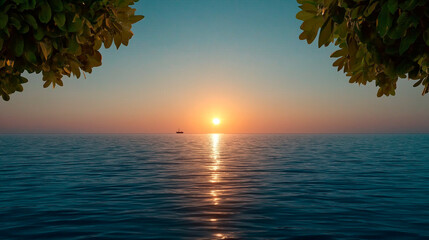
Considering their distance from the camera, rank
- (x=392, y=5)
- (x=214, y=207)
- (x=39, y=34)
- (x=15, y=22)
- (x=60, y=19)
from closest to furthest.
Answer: (x=392, y=5), (x=15, y=22), (x=60, y=19), (x=39, y=34), (x=214, y=207)

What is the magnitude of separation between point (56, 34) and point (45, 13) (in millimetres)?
316

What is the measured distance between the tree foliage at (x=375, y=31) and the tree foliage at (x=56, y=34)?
2.12 metres

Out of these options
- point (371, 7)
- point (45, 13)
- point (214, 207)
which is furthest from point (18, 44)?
point (214, 207)

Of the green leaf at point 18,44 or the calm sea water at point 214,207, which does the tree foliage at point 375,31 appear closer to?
the green leaf at point 18,44

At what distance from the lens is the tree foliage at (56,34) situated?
149 inches

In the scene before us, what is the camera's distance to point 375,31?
4.07m

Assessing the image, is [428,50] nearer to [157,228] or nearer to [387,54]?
[387,54]

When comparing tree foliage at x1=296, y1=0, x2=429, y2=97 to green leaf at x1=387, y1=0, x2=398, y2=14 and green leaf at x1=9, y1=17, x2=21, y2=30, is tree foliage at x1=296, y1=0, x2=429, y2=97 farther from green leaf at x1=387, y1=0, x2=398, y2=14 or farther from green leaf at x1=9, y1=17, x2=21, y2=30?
green leaf at x1=9, y1=17, x2=21, y2=30

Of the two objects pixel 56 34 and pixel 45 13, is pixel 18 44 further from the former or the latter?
pixel 45 13

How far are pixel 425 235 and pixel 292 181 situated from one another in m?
9.45

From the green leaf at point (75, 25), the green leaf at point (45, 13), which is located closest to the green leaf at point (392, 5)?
the green leaf at point (75, 25)

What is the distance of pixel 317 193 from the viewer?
601 inches

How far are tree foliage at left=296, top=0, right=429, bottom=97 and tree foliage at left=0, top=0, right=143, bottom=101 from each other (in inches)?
83.3

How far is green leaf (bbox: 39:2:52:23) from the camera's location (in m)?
3.76
